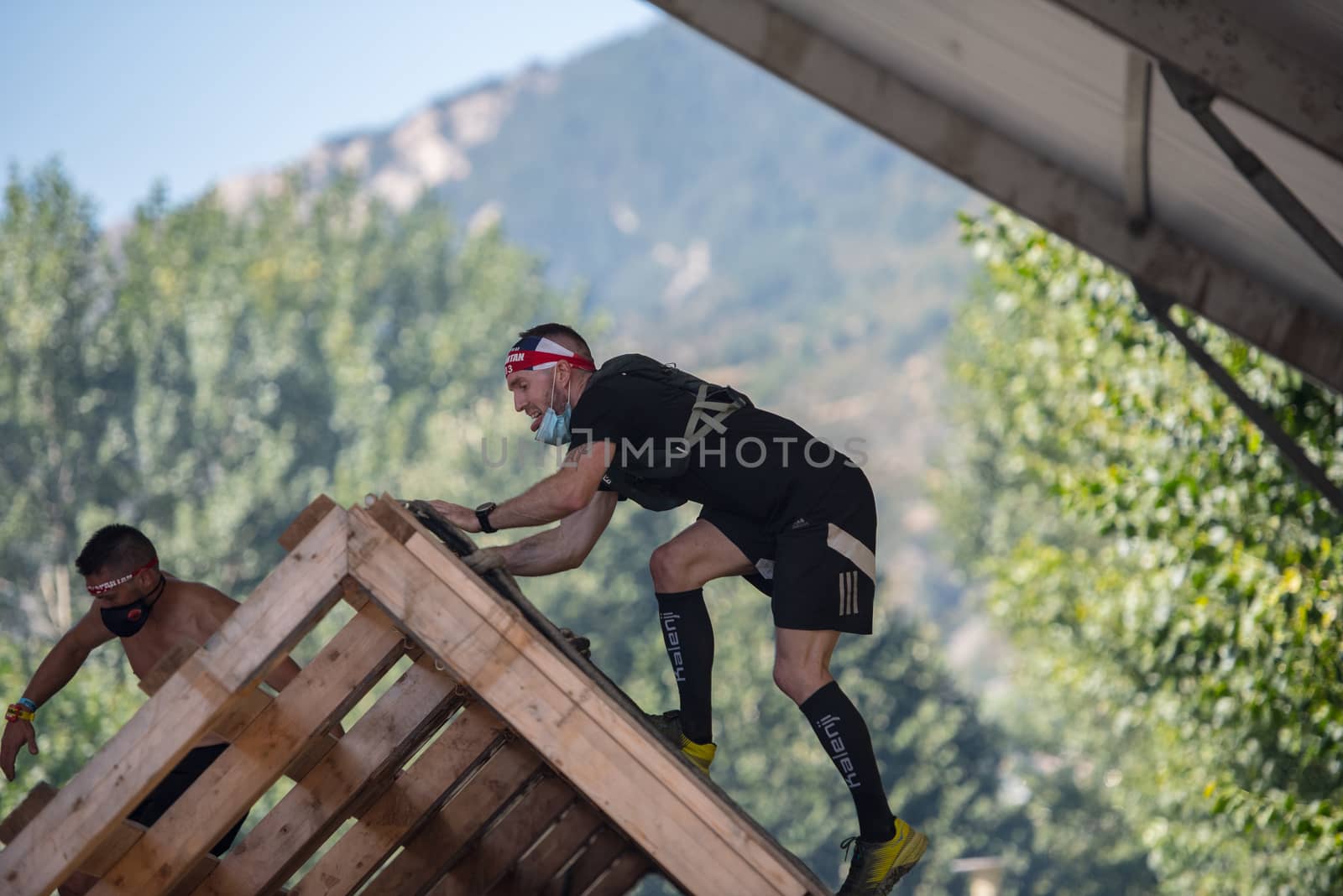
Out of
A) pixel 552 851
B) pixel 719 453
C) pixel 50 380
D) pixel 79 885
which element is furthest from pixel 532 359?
pixel 50 380

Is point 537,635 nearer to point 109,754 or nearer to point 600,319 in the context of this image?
point 109,754

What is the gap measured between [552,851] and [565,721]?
1746 millimetres

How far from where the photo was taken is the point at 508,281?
58156mm

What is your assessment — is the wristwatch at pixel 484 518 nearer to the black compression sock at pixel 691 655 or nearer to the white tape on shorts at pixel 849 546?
the black compression sock at pixel 691 655

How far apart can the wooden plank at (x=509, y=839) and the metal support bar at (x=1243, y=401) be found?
3.07m

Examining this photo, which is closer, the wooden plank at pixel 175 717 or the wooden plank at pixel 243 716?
the wooden plank at pixel 175 717

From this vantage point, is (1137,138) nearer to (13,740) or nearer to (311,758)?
(311,758)

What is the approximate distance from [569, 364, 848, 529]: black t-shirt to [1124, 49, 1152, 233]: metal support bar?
1.54m

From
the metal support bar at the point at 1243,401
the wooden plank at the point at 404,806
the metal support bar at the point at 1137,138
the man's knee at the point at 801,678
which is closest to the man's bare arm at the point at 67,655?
the wooden plank at the point at 404,806

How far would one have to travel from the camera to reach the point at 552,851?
16.5ft

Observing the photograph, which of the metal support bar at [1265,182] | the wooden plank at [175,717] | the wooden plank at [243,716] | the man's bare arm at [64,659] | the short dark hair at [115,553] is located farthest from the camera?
the man's bare arm at [64,659]

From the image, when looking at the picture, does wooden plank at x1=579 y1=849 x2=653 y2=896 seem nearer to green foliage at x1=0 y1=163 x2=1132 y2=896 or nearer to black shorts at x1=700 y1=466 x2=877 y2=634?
black shorts at x1=700 y1=466 x2=877 y2=634

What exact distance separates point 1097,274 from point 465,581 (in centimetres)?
825

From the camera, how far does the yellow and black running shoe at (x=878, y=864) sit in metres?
4.24
